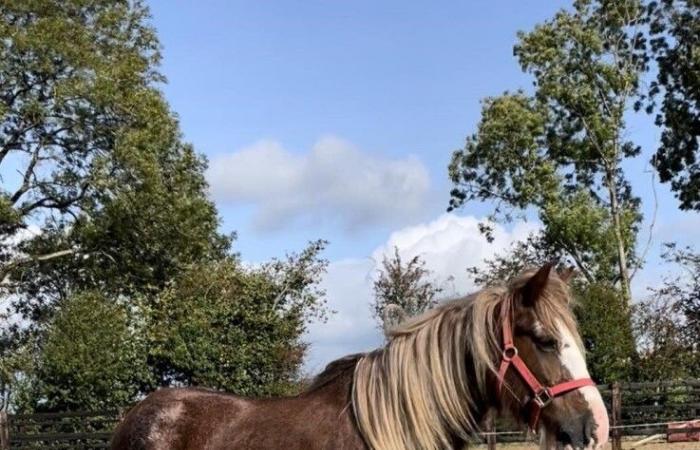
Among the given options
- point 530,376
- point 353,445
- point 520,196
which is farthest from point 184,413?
point 520,196

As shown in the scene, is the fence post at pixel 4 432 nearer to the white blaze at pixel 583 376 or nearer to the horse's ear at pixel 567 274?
the horse's ear at pixel 567 274

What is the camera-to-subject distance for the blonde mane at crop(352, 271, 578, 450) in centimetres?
390

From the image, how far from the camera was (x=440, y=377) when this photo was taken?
3.97 m

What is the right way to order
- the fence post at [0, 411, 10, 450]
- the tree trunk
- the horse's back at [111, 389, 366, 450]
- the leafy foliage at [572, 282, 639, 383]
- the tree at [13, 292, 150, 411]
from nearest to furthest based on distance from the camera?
the horse's back at [111, 389, 366, 450], the fence post at [0, 411, 10, 450], the tree at [13, 292, 150, 411], the leafy foliage at [572, 282, 639, 383], the tree trunk

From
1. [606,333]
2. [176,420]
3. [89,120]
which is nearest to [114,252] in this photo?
[89,120]

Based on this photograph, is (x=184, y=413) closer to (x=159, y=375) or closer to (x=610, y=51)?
(x=159, y=375)

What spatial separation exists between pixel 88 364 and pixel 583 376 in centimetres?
1775

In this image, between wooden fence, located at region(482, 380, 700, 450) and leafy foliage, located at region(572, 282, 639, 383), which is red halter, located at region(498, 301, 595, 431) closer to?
wooden fence, located at region(482, 380, 700, 450)

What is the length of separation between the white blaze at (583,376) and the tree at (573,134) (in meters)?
26.7

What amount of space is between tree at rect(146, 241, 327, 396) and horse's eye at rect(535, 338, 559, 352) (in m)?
16.5

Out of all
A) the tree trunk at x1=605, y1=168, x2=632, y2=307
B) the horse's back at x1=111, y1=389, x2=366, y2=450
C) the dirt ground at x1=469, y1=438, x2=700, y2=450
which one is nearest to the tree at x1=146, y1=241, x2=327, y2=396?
the dirt ground at x1=469, y1=438, x2=700, y2=450

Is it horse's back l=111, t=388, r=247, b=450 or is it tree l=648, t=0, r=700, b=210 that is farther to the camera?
tree l=648, t=0, r=700, b=210

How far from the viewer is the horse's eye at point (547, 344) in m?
3.81

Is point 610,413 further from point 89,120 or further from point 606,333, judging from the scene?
point 89,120
